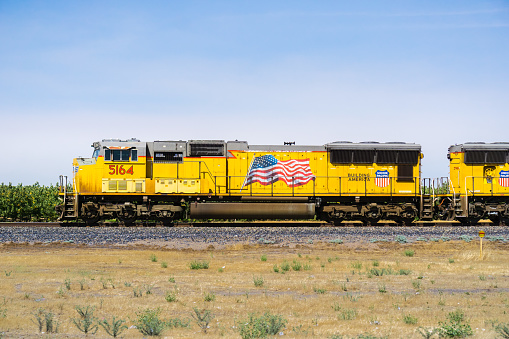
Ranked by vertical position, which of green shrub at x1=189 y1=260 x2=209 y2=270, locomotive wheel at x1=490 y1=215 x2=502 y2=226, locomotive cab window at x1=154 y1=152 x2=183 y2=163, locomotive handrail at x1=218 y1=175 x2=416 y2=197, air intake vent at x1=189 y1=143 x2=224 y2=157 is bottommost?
green shrub at x1=189 y1=260 x2=209 y2=270

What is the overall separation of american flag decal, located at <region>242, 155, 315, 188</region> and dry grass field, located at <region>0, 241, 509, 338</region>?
8.63 meters

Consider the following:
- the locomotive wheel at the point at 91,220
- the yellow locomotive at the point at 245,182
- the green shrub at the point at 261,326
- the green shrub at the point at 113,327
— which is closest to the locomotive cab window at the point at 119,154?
the yellow locomotive at the point at 245,182

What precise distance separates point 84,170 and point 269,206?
872cm

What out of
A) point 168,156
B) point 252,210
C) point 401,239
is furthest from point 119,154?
point 401,239

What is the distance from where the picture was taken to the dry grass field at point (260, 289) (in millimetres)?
7359

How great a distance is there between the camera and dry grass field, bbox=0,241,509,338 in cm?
736

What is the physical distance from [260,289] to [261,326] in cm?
286

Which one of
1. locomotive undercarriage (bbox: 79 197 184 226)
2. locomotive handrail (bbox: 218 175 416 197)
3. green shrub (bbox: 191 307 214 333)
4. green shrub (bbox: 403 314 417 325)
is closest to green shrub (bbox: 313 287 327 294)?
green shrub (bbox: 403 314 417 325)

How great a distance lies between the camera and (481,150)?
974 inches

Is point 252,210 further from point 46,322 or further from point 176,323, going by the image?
point 46,322

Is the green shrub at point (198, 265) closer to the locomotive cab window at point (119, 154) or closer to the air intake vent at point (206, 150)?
the air intake vent at point (206, 150)

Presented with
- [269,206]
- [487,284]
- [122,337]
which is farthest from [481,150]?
[122,337]

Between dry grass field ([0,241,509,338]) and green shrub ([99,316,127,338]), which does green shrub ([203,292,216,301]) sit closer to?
dry grass field ([0,241,509,338])

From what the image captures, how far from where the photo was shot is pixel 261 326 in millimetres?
6891
